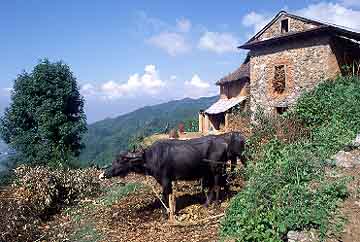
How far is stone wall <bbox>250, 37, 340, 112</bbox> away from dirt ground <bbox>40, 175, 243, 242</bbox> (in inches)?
417

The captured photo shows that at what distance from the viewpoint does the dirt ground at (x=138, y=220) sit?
8367 mm

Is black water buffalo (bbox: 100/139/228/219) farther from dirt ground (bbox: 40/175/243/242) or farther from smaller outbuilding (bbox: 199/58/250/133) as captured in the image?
smaller outbuilding (bbox: 199/58/250/133)

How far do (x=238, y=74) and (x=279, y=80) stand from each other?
960cm

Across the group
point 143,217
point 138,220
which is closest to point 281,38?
point 143,217

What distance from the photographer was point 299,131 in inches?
523

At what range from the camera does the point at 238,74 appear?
1214 inches

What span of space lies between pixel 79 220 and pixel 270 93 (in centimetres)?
1467

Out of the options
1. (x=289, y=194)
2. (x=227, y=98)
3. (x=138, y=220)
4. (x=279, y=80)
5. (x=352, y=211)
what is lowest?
(x=138, y=220)

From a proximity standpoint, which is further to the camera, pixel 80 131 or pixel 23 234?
pixel 80 131

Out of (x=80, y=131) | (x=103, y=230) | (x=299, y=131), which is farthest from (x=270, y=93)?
(x=103, y=230)

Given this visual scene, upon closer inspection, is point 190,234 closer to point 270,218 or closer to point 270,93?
point 270,218

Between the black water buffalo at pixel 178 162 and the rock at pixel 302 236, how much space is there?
4.05 meters

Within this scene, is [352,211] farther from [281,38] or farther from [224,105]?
[224,105]

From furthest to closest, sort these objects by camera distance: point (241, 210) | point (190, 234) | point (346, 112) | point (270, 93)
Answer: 1. point (270, 93)
2. point (346, 112)
3. point (190, 234)
4. point (241, 210)
